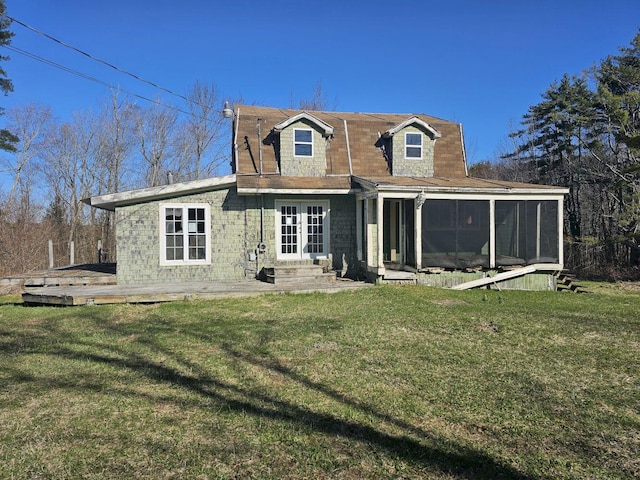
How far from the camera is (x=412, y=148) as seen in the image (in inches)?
579

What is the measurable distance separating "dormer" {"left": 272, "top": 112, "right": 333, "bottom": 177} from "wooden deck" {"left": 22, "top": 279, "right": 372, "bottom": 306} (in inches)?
158

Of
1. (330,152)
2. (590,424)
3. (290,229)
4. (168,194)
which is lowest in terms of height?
(590,424)

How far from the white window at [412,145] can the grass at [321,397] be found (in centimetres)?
764

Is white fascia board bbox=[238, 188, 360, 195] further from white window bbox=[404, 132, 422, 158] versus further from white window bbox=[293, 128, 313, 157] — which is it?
white window bbox=[404, 132, 422, 158]

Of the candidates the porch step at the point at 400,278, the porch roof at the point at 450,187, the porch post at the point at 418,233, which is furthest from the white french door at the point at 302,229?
the porch post at the point at 418,233

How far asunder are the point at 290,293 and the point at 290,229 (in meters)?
2.95

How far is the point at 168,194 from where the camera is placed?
12.1 metres

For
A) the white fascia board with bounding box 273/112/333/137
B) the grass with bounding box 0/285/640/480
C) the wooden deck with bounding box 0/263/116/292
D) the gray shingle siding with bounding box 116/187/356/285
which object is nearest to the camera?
the grass with bounding box 0/285/640/480

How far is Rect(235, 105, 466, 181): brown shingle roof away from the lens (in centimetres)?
1383

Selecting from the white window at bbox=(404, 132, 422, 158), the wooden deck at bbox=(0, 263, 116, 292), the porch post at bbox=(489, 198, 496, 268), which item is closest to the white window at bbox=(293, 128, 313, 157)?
the white window at bbox=(404, 132, 422, 158)

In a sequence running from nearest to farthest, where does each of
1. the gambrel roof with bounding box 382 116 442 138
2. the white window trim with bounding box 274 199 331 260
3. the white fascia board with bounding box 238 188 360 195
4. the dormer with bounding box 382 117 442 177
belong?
1. the white fascia board with bounding box 238 188 360 195
2. the white window trim with bounding box 274 199 331 260
3. the gambrel roof with bounding box 382 116 442 138
4. the dormer with bounding box 382 117 442 177

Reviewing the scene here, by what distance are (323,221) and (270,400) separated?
9.29m

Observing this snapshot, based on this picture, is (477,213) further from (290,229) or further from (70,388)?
(70,388)

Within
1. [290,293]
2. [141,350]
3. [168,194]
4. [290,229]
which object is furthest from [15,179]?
[141,350]
